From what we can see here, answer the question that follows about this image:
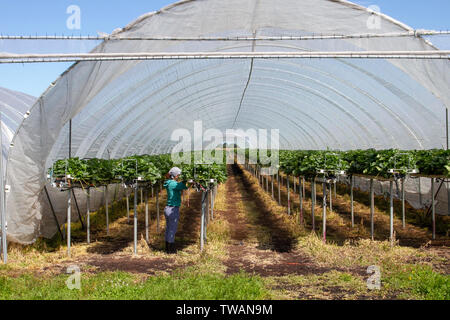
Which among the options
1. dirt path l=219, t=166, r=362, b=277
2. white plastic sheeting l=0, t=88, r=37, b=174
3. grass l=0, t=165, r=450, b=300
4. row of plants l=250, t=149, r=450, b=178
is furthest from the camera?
white plastic sheeting l=0, t=88, r=37, b=174

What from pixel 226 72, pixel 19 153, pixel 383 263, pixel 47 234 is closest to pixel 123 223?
pixel 47 234

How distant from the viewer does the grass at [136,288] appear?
5844mm

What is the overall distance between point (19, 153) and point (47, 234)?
2265mm

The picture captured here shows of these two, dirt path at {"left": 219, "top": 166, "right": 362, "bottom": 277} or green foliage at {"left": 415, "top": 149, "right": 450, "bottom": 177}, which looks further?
green foliage at {"left": 415, "top": 149, "right": 450, "bottom": 177}

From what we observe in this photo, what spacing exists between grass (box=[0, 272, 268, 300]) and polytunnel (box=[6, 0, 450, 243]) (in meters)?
3.11

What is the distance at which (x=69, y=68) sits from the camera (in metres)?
8.73

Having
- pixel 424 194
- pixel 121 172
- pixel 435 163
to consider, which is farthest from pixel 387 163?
pixel 121 172

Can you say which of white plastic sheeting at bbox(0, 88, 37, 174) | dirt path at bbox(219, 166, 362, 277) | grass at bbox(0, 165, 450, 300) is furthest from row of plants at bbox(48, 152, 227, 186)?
white plastic sheeting at bbox(0, 88, 37, 174)

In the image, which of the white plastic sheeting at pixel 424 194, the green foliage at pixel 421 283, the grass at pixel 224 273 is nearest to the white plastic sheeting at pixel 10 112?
the grass at pixel 224 273

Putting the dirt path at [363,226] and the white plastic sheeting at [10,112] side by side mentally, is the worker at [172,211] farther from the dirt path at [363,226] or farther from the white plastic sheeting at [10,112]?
the white plastic sheeting at [10,112]

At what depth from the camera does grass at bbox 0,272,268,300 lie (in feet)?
19.2

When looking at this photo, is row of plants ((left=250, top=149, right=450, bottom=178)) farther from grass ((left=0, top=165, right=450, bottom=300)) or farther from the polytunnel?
grass ((left=0, top=165, right=450, bottom=300))

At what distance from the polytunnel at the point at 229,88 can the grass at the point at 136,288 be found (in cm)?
311
